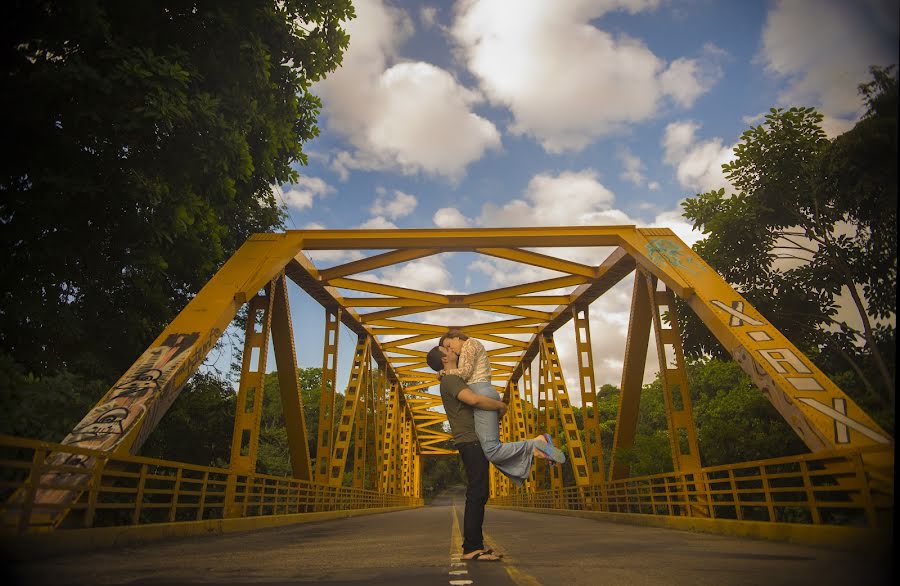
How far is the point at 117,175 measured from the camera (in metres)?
8.95

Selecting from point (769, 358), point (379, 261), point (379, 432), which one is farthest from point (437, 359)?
point (379, 432)

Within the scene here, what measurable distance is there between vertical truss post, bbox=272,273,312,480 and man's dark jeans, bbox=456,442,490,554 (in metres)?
10.5

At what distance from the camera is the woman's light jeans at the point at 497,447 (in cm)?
436

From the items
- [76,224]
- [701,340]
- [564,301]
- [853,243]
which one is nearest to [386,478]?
[564,301]

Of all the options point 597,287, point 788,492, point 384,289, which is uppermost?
point 384,289

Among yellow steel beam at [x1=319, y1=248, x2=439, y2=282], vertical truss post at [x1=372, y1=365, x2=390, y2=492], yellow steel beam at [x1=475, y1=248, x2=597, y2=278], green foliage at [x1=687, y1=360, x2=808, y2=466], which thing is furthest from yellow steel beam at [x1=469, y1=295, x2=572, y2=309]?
vertical truss post at [x1=372, y1=365, x2=390, y2=492]

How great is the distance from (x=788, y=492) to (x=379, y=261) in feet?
34.8

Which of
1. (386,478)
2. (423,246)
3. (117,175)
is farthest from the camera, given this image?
(386,478)

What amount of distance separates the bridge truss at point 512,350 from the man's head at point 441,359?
2706 millimetres

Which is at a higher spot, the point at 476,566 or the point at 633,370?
the point at 633,370

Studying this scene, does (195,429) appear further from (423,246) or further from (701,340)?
(701,340)

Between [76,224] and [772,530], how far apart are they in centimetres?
993

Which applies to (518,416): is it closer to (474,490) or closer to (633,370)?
(633,370)

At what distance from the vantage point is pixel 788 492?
13.5m
